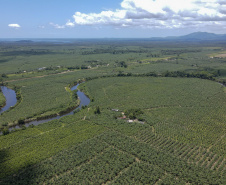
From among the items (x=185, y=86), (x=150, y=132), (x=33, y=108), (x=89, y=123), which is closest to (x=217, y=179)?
(x=150, y=132)

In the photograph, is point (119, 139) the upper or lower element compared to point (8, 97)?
lower

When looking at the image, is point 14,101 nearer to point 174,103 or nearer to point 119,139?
point 119,139

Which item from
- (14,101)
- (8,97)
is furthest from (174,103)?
(8,97)

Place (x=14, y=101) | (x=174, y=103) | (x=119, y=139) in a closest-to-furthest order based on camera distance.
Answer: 1. (x=119, y=139)
2. (x=174, y=103)
3. (x=14, y=101)

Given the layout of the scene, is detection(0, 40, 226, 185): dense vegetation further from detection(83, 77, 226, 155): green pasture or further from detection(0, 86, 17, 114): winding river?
detection(0, 86, 17, 114): winding river

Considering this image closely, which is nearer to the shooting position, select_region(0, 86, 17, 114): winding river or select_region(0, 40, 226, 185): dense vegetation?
select_region(0, 40, 226, 185): dense vegetation

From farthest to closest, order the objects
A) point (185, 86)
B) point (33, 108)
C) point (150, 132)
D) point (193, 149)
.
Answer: point (185, 86) → point (33, 108) → point (150, 132) → point (193, 149)

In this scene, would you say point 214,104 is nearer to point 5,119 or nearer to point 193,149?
point 193,149

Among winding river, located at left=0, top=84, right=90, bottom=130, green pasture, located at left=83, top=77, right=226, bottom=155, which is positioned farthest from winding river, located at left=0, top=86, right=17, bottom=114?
green pasture, located at left=83, top=77, right=226, bottom=155

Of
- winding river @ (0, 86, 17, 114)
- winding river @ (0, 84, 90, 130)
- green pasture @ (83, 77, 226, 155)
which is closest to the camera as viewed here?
green pasture @ (83, 77, 226, 155)

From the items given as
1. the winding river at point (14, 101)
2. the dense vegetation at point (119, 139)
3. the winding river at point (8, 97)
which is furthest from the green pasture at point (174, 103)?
the winding river at point (8, 97)

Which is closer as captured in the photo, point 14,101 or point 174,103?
point 174,103
